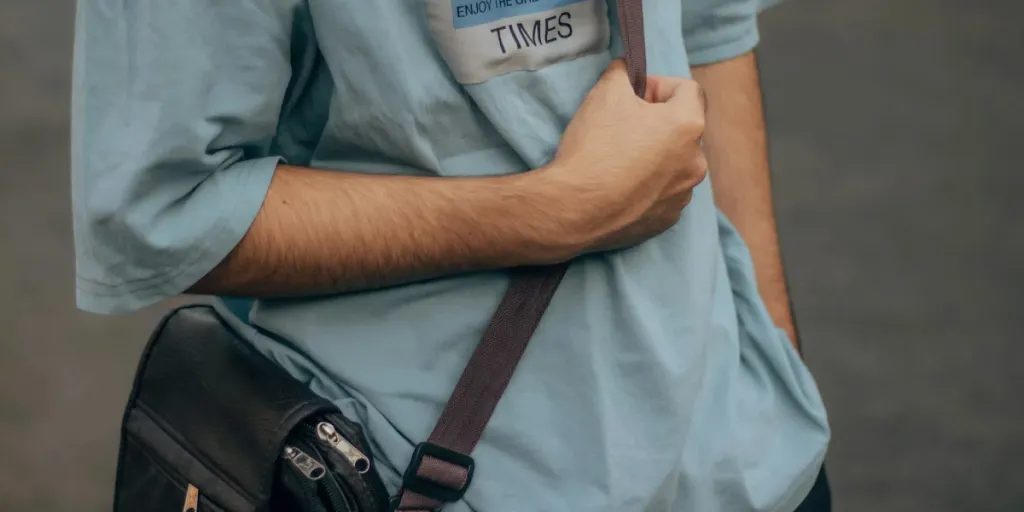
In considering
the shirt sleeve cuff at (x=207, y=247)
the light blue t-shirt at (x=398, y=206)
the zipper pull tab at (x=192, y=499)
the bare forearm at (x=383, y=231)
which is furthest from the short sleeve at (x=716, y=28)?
the zipper pull tab at (x=192, y=499)

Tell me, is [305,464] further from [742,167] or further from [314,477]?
[742,167]

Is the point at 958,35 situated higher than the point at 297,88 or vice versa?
the point at 297,88

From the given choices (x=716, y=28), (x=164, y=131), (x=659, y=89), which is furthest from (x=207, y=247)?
(x=716, y=28)

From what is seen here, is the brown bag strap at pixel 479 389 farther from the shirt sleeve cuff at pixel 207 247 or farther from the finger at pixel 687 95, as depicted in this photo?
the shirt sleeve cuff at pixel 207 247

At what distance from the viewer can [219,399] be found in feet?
2.56

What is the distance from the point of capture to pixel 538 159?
2.54ft

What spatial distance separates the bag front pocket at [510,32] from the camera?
0.73m

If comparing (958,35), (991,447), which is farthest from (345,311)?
(958,35)

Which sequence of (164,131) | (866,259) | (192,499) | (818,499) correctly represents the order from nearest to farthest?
(164,131), (192,499), (818,499), (866,259)

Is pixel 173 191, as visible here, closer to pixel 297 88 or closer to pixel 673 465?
pixel 297 88

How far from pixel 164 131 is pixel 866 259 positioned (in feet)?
7.58

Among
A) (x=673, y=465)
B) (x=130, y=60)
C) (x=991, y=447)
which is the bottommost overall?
(x=991, y=447)

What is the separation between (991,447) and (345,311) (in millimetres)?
1908

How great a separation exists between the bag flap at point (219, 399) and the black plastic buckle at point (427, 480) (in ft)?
0.22
